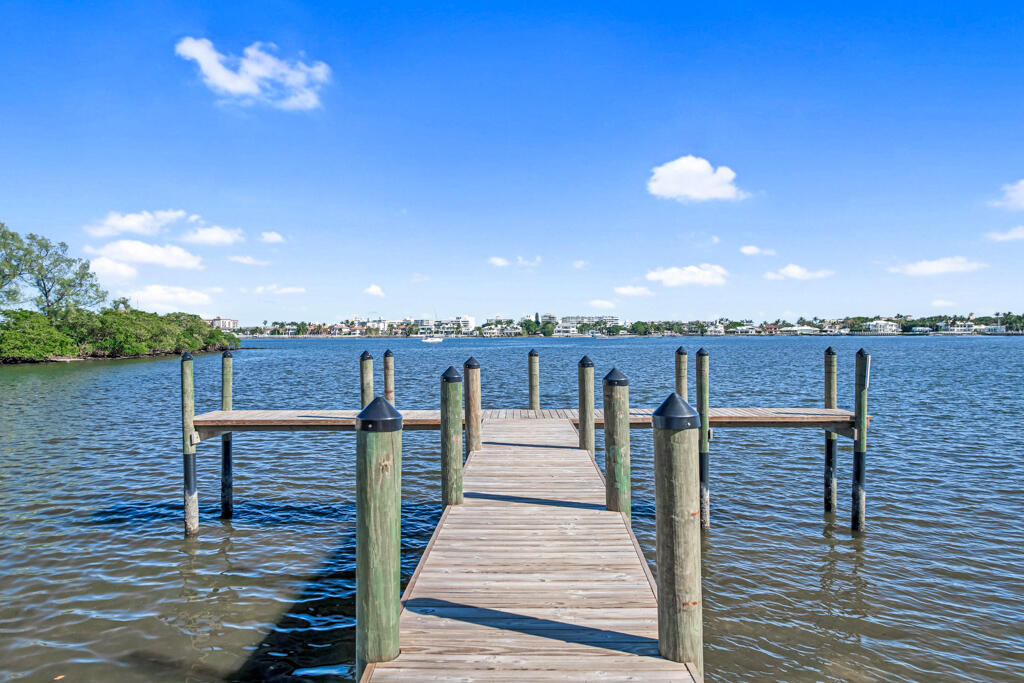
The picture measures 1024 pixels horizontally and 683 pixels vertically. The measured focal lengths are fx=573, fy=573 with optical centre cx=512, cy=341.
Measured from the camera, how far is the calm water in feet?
22.2

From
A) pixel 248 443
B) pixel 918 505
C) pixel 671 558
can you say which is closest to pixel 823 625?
pixel 671 558

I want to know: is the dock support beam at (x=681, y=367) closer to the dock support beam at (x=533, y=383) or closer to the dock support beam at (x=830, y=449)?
the dock support beam at (x=830, y=449)

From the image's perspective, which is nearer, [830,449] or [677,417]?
[677,417]

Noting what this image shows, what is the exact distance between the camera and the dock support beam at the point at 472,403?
32.9ft

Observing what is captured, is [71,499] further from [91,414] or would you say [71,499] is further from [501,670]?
[91,414]

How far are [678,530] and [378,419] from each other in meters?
2.13

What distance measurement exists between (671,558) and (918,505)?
38.2 ft

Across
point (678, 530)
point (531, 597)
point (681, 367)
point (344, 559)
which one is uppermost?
point (681, 367)

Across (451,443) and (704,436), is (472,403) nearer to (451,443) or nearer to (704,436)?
(451,443)

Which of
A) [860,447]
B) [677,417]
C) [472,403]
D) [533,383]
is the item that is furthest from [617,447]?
[533,383]

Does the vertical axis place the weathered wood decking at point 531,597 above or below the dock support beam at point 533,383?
below

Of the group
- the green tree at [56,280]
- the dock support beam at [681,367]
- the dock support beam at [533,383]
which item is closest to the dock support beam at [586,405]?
the dock support beam at [681,367]

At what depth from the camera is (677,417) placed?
3.80 m

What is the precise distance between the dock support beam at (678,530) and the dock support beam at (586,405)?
6.49 meters
